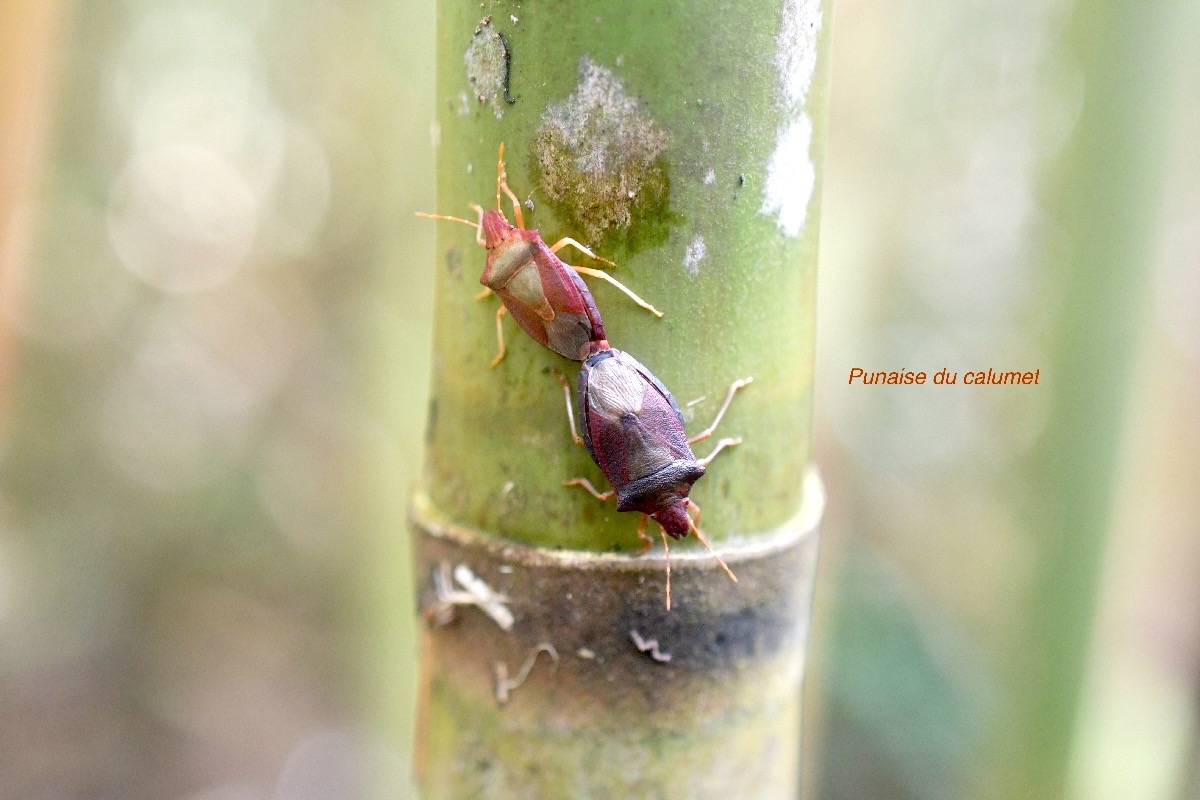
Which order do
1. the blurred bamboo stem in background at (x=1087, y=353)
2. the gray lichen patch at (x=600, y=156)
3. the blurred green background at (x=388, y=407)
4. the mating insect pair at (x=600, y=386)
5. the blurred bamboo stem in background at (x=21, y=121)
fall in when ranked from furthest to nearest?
the blurred bamboo stem in background at (x=21, y=121) < the blurred green background at (x=388, y=407) < the blurred bamboo stem in background at (x=1087, y=353) < the mating insect pair at (x=600, y=386) < the gray lichen patch at (x=600, y=156)

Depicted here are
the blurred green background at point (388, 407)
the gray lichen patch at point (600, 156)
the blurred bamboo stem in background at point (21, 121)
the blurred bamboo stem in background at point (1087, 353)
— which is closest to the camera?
the gray lichen patch at point (600, 156)

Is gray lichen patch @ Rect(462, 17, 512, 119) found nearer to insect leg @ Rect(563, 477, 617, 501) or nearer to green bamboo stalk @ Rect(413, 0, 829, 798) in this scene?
green bamboo stalk @ Rect(413, 0, 829, 798)

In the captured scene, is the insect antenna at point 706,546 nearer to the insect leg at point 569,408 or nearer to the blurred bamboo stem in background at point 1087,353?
the insect leg at point 569,408

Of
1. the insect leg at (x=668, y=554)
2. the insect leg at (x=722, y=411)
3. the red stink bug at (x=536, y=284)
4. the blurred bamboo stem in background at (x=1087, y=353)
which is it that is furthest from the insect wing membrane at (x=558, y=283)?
the blurred bamboo stem in background at (x=1087, y=353)

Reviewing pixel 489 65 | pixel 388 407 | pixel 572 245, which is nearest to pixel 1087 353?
pixel 572 245

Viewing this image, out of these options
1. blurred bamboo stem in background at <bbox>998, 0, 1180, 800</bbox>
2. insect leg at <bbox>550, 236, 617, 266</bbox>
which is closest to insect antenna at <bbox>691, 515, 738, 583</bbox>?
insect leg at <bbox>550, 236, 617, 266</bbox>

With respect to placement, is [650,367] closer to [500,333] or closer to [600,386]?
[600,386]

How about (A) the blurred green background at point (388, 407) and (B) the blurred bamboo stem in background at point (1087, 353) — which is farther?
(A) the blurred green background at point (388, 407)
